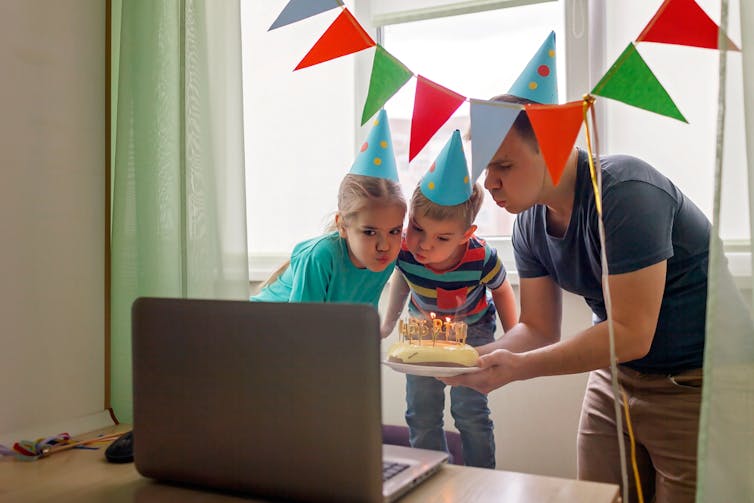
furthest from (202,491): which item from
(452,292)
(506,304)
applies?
(506,304)

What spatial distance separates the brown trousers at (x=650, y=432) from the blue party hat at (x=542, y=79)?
63 centimetres

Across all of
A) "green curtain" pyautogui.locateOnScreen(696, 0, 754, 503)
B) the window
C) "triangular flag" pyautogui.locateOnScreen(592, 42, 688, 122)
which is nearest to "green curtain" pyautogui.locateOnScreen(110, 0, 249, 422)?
the window

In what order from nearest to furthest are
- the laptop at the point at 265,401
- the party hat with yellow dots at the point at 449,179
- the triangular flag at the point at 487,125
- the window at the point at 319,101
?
the laptop at the point at 265,401
the triangular flag at the point at 487,125
the party hat with yellow dots at the point at 449,179
the window at the point at 319,101

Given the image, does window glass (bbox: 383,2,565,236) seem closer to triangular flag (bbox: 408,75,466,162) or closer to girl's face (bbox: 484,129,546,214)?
girl's face (bbox: 484,129,546,214)

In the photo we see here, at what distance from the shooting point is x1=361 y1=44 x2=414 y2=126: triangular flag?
1.24m

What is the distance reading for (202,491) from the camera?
831 millimetres

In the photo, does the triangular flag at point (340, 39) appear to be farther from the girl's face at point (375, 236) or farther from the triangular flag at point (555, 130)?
the girl's face at point (375, 236)

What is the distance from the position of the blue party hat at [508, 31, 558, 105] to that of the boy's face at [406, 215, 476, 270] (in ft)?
1.83

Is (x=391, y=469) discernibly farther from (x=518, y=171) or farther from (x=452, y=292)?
(x=452, y=292)

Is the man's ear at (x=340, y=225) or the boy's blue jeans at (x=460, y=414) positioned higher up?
the man's ear at (x=340, y=225)

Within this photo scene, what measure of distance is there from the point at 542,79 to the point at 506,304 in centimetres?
82

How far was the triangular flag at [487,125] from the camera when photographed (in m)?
1.14

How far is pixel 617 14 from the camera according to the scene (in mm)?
1913

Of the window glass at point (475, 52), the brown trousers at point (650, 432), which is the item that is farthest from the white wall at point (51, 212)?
the brown trousers at point (650, 432)
